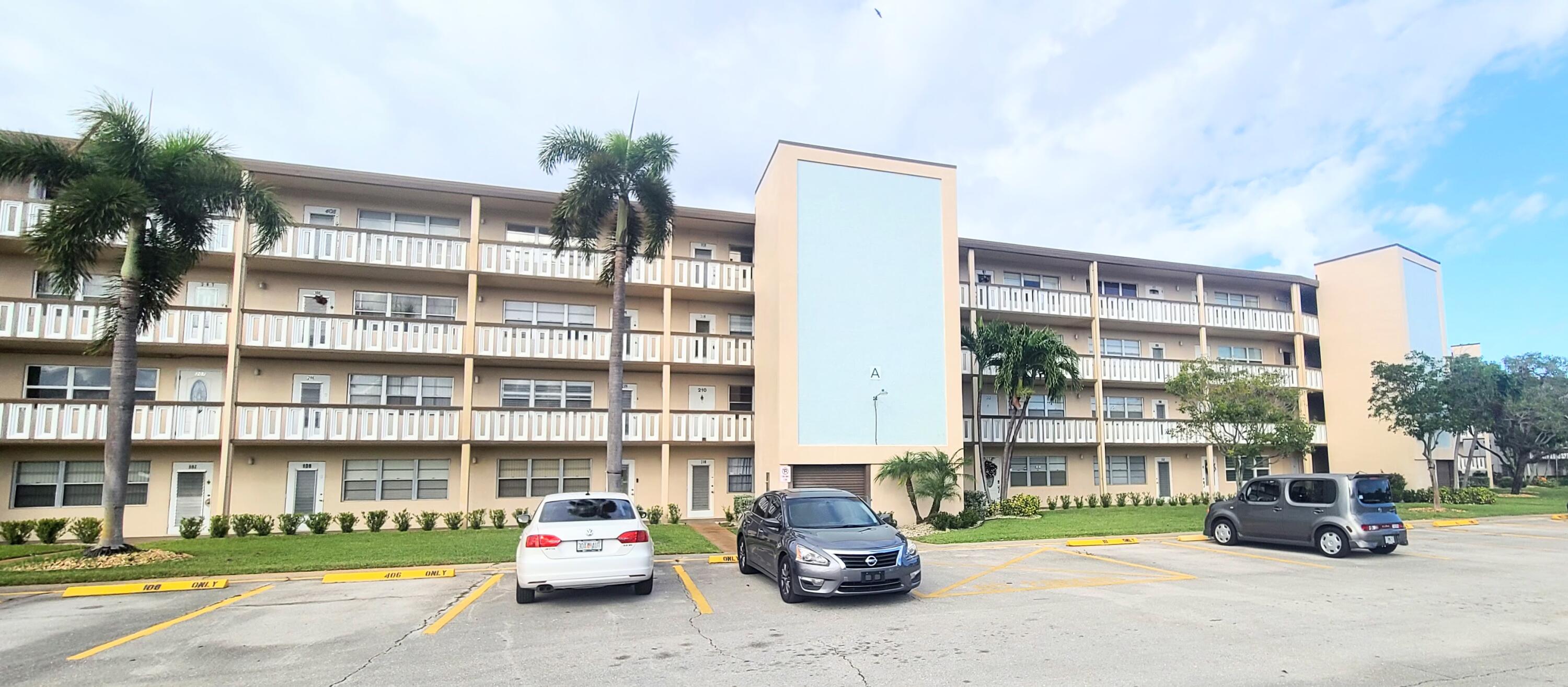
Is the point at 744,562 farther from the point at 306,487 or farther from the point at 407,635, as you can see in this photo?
the point at 306,487

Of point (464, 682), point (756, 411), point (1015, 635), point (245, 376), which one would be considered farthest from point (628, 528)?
point (245, 376)

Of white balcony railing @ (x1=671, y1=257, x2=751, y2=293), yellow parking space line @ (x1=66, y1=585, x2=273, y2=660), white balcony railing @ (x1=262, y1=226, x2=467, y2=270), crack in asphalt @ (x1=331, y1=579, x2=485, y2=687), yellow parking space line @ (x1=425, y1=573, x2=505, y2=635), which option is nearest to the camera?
crack in asphalt @ (x1=331, y1=579, x2=485, y2=687)

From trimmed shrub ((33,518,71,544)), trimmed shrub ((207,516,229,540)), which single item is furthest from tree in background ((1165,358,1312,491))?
trimmed shrub ((33,518,71,544))

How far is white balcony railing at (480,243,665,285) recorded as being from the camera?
2264 centimetres

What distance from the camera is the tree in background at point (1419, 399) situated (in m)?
25.5

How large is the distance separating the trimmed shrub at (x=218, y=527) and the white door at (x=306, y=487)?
2.65 m

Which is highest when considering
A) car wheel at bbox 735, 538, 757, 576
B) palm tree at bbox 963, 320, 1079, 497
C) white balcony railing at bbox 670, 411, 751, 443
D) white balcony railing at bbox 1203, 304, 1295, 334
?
white balcony railing at bbox 1203, 304, 1295, 334

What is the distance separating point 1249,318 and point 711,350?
72.2ft

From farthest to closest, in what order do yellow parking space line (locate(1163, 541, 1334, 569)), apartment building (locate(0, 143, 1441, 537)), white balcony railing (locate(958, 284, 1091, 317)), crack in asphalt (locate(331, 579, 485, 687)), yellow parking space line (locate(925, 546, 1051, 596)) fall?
white balcony railing (locate(958, 284, 1091, 317))
apartment building (locate(0, 143, 1441, 537))
yellow parking space line (locate(1163, 541, 1334, 569))
yellow parking space line (locate(925, 546, 1051, 596))
crack in asphalt (locate(331, 579, 485, 687))

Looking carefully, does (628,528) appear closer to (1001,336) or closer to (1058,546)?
(1058,546)

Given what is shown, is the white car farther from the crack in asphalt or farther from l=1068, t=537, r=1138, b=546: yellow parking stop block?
l=1068, t=537, r=1138, b=546: yellow parking stop block

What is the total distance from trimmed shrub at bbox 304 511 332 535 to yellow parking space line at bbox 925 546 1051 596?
54.3 feet

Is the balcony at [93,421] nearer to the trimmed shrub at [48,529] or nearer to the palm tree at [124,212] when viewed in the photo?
the trimmed shrub at [48,529]

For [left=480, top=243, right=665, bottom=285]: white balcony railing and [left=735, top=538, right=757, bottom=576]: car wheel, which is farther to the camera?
[left=480, top=243, right=665, bottom=285]: white balcony railing
